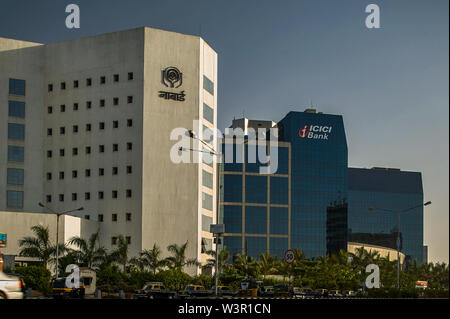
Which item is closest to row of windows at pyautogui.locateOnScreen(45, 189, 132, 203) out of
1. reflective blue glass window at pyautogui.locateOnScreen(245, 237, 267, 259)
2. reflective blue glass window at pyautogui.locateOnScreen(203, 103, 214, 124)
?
reflective blue glass window at pyautogui.locateOnScreen(203, 103, 214, 124)

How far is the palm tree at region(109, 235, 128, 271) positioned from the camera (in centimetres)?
8175

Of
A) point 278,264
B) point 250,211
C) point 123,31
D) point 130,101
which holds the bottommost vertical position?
point 278,264

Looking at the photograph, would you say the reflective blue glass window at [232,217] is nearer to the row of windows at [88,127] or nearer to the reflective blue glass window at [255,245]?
the reflective blue glass window at [255,245]

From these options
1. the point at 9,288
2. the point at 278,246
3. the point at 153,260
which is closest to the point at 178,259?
the point at 153,260

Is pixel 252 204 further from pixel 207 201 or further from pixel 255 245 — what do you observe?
pixel 207 201

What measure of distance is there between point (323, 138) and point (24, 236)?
99.2m

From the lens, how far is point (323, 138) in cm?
16762

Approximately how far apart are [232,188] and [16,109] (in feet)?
231

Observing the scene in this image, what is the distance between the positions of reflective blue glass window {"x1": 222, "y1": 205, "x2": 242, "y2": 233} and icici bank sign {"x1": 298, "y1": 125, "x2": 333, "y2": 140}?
993 inches

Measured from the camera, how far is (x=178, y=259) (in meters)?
86.8

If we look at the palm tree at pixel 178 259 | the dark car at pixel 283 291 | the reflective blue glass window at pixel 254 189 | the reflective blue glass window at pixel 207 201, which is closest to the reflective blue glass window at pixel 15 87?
the reflective blue glass window at pixel 207 201

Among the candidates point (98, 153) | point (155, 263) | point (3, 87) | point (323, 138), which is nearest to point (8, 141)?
point (3, 87)

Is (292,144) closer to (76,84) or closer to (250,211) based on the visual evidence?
(250,211)

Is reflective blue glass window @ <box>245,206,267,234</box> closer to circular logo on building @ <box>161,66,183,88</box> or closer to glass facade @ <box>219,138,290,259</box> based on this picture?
glass facade @ <box>219,138,290,259</box>
